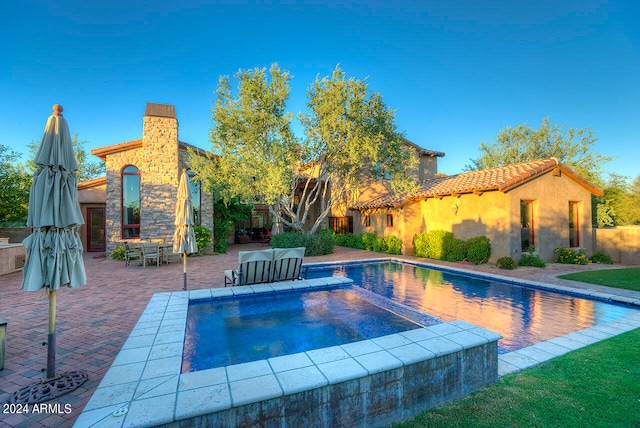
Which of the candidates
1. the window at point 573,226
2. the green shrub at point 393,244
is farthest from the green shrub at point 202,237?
the window at point 573,226

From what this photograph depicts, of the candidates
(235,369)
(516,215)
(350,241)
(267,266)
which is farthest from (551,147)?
(235,369)

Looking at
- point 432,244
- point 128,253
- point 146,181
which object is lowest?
point 128,253

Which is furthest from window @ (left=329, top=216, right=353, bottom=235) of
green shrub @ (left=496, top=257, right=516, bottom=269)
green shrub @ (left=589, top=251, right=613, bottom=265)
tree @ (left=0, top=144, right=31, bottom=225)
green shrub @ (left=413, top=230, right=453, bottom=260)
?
tree @ (left=0, top=144, right=31, bottom=225)

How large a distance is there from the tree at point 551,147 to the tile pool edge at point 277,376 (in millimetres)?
29997

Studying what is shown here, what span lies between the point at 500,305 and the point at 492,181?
7.20m

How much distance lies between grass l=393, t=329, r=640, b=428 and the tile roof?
9.23 meters

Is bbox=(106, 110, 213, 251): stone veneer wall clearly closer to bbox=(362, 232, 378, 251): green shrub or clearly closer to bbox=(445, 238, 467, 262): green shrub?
bbox=(362, 232, 378, 251): green shrub

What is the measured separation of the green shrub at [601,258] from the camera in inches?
517

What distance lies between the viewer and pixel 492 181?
40.9 ft

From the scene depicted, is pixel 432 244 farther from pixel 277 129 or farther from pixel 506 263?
pixel 277 129

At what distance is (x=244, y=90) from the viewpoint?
14.0m

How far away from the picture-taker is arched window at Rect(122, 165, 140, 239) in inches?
604

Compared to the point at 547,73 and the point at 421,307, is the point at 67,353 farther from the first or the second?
the point at 547,73

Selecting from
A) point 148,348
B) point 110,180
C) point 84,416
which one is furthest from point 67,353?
point 110,180
